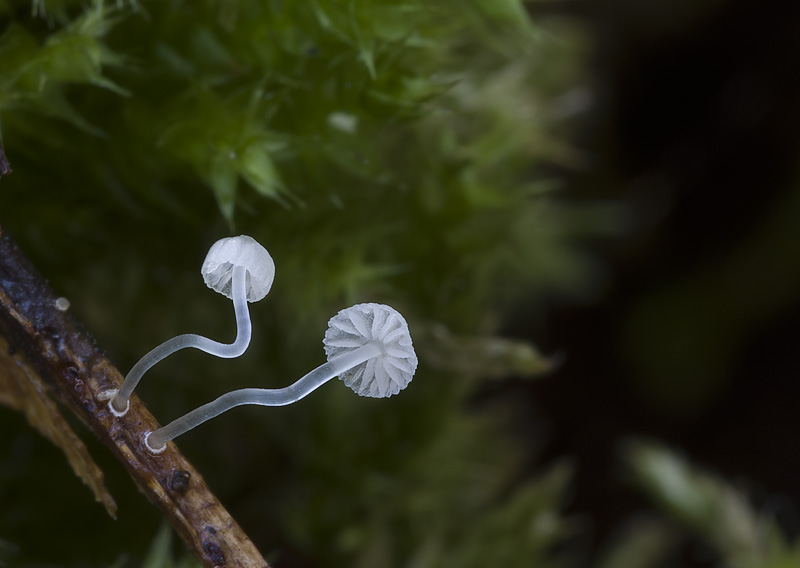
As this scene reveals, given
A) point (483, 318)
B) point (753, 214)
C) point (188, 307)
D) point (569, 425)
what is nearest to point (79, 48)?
point (188, 307)

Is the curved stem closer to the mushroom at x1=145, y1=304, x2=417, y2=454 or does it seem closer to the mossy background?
the mushroom at x1=145, y1=304, x2=417, y2=454

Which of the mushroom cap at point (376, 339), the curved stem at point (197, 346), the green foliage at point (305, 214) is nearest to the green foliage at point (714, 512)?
the green foliage at point (305, 214)

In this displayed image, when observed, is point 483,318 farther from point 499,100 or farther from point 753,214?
point 753,214

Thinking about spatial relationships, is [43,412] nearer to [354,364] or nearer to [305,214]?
[354,364]

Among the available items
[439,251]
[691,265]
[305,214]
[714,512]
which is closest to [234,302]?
[305,214]

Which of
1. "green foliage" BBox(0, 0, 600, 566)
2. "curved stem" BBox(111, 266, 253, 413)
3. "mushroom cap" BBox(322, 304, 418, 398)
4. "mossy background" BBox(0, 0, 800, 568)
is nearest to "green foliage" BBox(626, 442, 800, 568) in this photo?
"mossy background" BBox(0, 0, 800, 568)

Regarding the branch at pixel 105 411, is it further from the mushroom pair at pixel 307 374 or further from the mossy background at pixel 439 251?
the mossy background at pixel 439 251

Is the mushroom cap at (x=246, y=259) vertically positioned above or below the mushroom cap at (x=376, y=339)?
above

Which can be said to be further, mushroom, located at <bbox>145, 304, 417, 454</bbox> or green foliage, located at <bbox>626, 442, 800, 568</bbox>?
green foliage, located at <bbox>626, 442, 800, 568</bbox>

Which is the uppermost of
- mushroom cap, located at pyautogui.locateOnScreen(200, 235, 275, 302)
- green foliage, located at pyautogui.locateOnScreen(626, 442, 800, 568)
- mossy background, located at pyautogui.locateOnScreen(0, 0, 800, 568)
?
mushroom cap, located at pyautogui.locateOnScreen(200, 235, 275, 302)
